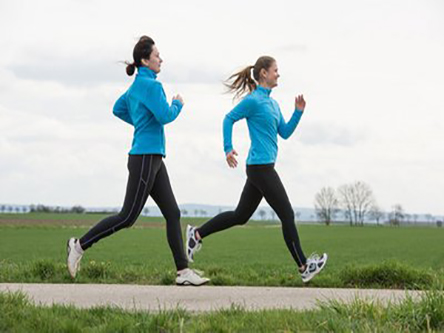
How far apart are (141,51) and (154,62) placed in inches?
6.7

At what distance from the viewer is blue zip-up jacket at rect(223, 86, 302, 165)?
6629 millimetres

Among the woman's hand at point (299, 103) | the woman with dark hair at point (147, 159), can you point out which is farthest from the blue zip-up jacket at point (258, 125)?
the woman with dark hair at point (147, 159)

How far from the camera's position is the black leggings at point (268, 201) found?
6.63 metres

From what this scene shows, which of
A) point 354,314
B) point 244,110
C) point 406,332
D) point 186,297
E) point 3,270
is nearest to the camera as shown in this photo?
point 406,332

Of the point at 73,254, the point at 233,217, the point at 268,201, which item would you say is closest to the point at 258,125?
the point at 268,201

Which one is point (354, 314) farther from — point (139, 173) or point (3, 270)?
point (3, 270)

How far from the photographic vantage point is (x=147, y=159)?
6242 millimetres

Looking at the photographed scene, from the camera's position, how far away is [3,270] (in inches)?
310

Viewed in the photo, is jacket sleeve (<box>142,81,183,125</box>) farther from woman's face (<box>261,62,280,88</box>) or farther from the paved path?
the paved path

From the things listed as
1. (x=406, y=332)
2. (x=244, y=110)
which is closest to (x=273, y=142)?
(x=244, y=110)

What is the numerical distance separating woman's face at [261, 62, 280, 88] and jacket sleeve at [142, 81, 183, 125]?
1.15 metres

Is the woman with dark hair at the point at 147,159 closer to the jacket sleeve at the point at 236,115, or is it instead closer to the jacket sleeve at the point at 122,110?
the jacket sleeve at the point at 122,110

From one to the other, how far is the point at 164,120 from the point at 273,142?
1265 mm

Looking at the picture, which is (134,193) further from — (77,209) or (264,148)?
(77,209)
